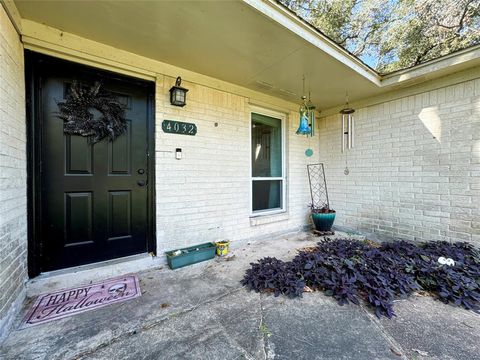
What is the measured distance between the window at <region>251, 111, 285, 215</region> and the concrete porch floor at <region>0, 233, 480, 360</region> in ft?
6.08

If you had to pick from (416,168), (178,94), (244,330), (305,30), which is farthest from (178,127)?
(416,168)

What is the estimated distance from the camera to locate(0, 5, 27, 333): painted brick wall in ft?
4.73

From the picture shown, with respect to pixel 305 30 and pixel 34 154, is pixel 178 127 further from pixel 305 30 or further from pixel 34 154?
pixel 305 30

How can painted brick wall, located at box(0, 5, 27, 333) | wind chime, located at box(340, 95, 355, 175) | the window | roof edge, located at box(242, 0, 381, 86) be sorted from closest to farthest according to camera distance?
1. painted brick wall, located at box(0, 5, 27, 333)
2. roof edge, located at box(242, 0, 381, 86)
3. the window
4. wind chime, located at box(340, 95, 355, 175)

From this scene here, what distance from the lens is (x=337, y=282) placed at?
1.99 m

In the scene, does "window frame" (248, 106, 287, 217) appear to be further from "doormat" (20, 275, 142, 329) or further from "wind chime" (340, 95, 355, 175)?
"doormat" (20, 275, 142, 329)

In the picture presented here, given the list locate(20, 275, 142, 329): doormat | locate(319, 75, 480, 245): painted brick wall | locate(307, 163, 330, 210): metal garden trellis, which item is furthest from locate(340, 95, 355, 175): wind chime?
locate(20, 275, 142, 329): doormat

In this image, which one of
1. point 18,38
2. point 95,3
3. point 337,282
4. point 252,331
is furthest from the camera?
point 337,282

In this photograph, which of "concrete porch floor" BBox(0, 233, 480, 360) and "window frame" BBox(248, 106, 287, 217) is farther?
"window frame" BBox(248, 106, 287, 217)

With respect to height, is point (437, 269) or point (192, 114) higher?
point (192, 114)

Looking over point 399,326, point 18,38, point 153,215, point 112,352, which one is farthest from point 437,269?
point 18,38

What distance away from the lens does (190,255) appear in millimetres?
2514

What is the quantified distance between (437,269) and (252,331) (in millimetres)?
1972

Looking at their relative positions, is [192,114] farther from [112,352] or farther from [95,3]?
[112,352]
